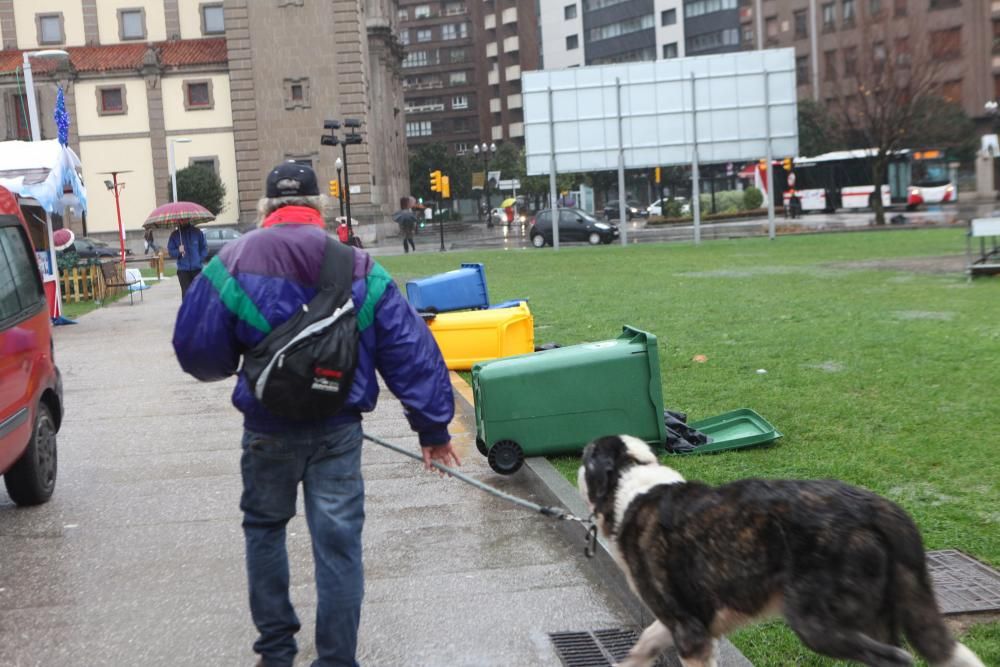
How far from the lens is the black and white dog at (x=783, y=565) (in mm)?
3373

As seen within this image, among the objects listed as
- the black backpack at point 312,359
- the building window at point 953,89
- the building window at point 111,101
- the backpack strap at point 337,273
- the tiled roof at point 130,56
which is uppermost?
the tiled roof at point 130,56

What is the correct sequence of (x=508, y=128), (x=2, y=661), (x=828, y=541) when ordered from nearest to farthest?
(x=828, y=541) → (x=2, y=661) → (x=508, y=128)

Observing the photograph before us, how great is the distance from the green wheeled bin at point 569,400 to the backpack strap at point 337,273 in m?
3.46

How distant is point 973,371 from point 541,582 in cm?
571

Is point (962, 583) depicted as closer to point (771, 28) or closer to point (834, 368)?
point (834, 368)

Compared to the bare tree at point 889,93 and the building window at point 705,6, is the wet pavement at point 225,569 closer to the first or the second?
the bare tree at point 889,93

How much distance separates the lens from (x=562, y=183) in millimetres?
95062

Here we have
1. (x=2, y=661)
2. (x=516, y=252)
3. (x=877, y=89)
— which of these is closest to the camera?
(x=2, y=661)

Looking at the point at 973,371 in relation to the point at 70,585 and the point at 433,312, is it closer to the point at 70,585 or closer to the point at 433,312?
the point at 433,312

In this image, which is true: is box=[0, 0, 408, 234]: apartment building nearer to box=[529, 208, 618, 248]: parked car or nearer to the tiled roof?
the tiled roof

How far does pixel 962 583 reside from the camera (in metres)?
4.79

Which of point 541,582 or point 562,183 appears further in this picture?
point 562,183

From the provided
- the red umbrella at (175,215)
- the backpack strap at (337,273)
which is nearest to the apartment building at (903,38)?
the red umbrella at (175,215)

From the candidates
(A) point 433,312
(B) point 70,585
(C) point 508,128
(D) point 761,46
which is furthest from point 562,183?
(B) point 70,585
